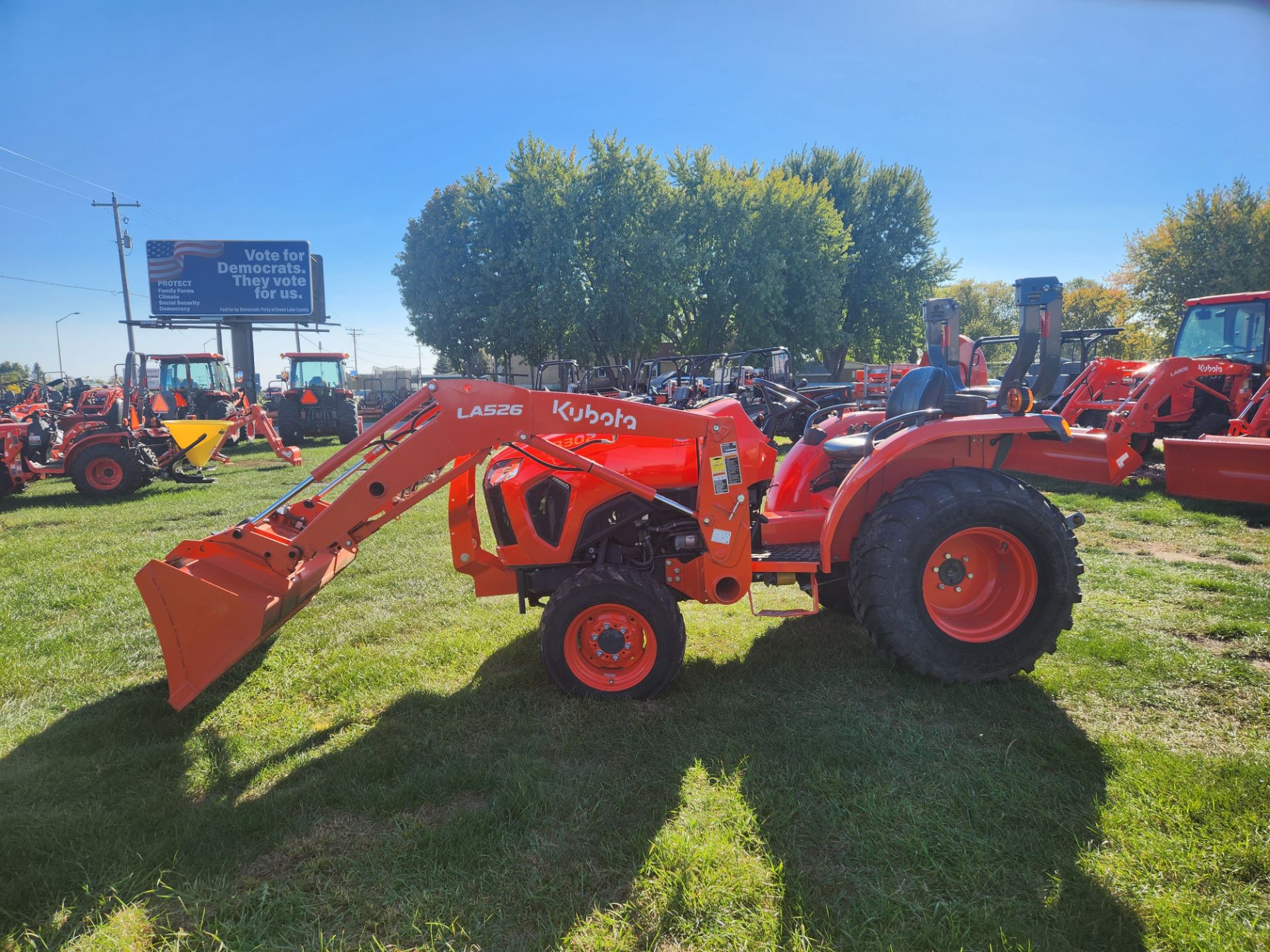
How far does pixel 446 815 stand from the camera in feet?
8.70

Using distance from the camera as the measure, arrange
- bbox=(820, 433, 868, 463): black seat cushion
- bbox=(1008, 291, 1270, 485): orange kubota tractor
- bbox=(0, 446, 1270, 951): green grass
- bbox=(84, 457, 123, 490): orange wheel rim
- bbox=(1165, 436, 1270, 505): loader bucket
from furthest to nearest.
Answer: bbox=(84, 457, 123, 490): orange wheel rim, bbox=(1008, 291, 1270, 485): orange kubota tractor, bbox=(1165, 436, 1270, 505): loader bucket, bbox=(820, 433, 868, 463): black seat cushion, bbox=(0, 446, 1270, 951): green grass

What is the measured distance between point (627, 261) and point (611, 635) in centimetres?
2188

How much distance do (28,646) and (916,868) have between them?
17.1ft

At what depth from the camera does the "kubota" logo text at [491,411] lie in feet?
10.6

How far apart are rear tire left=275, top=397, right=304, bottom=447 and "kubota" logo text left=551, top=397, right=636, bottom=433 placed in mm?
16074

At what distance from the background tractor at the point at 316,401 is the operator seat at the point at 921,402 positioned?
15872mm

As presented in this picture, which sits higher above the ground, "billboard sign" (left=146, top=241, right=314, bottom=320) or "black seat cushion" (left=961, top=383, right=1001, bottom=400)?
"billboard sign" (left=146, top=241, right=314, bottom=320)

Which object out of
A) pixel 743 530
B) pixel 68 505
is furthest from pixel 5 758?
pixel 68 505

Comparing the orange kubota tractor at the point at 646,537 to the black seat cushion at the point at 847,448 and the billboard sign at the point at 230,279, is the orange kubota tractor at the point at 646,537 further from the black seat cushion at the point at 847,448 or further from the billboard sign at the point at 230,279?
the billboard sign at the point at 230,279

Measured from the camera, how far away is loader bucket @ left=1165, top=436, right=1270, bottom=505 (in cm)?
640

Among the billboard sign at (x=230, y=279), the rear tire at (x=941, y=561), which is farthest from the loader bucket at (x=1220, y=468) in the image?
the billboard sign at (x=230, y=279)

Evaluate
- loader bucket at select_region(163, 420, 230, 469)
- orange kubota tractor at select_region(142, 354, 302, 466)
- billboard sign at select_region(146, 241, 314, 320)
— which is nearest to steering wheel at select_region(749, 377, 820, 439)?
loader bucket at select_region(163, 420, 230, 469)

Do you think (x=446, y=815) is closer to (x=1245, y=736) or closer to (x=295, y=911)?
(x=295, y=911)

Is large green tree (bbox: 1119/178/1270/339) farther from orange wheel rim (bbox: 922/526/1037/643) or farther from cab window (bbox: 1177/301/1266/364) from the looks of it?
orange wheel rim (bbox: 922/526/1037/643)
